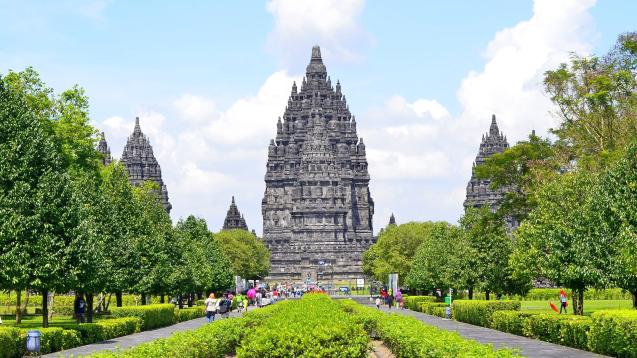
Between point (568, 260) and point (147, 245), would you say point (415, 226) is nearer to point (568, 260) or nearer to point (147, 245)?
point (147, 245)

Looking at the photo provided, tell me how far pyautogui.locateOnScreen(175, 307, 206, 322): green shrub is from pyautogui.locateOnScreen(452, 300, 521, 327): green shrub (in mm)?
18468

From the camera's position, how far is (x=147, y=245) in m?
63.8

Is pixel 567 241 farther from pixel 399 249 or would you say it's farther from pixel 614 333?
pixel 399 249

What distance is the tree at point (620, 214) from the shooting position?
3697cm

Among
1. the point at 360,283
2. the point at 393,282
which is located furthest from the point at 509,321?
the point at 360,283

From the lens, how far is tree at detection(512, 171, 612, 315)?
146 feet

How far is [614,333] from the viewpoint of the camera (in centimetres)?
3256

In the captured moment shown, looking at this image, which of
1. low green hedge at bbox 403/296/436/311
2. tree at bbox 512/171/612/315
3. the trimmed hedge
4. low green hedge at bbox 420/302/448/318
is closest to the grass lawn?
low green hedge at bbox 420/302/448/318

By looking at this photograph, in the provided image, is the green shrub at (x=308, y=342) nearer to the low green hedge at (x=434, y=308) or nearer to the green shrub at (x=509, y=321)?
the green shrub at (x=509, y=321)

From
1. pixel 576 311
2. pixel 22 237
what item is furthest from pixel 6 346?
pixel 576 311

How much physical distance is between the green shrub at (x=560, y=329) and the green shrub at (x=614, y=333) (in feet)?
4.59

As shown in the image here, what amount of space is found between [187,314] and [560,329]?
119 ft

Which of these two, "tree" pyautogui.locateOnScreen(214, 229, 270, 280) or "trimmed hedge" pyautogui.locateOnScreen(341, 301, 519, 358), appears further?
"tree" pyautogui.locateOnScreen(214, 229, 270, 280)

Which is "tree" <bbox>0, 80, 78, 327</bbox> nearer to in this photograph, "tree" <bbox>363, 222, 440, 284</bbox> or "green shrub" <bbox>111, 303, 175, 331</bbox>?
"green shrub" <bbox>111, 303, 175, 331</bbox>
